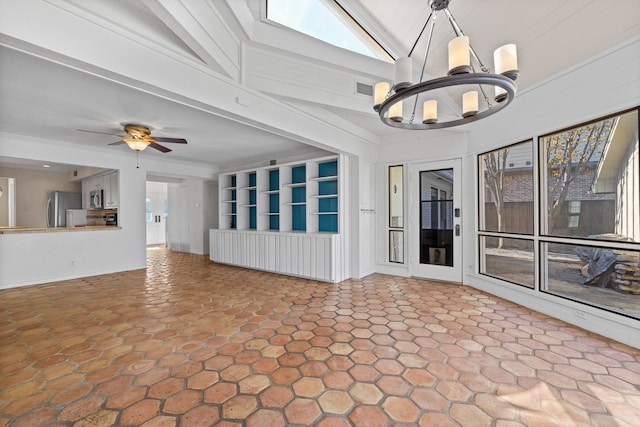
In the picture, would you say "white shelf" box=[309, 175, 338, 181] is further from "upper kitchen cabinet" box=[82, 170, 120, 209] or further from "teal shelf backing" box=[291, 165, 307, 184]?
"upper kitchen cabinet" box=[82, 170, 120, 209]

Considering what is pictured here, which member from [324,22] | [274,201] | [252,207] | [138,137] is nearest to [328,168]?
[274,201]

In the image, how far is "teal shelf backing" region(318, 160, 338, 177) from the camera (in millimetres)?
5074

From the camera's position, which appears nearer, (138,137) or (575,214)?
(575,214)

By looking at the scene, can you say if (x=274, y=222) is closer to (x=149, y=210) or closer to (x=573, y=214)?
(x=573, y=214)

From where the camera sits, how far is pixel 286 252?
5102 millimetres

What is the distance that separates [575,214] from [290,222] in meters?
4.43

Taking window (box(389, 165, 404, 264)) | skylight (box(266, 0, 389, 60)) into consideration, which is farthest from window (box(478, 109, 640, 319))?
skylight (box(266, 0, 389, 60))

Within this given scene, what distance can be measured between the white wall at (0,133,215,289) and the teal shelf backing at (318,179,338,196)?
12.7 feet

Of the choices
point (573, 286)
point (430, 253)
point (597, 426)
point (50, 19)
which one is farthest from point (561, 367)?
point (50, 19)

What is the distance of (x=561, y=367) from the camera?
203 cm

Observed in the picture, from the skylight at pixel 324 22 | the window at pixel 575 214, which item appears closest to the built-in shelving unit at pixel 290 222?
the skylight at pixel 324 22

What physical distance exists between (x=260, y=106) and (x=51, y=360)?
2.98m

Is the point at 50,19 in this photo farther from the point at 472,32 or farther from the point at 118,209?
the point at 118,209

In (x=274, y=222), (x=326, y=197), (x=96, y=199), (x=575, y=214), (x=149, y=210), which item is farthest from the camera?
(x=149, y=210)
